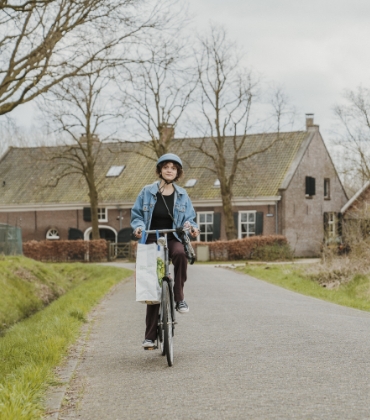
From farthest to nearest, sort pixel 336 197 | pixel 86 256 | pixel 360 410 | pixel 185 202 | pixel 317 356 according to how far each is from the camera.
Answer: pixel 336 197, pixel 86 256, pixel 185 202, pixel 317 356, pixel 360 410

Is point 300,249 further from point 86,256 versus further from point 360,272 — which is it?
point 360,272

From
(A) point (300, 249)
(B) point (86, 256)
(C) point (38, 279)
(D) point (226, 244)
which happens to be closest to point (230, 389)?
(C) point (38, 279)

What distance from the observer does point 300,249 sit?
46531 millimetres

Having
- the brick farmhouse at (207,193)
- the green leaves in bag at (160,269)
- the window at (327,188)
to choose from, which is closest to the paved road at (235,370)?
the green leaves in bag at (160,269)

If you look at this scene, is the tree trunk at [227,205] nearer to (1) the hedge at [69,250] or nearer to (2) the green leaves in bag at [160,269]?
(1) the hedge at [69,250]

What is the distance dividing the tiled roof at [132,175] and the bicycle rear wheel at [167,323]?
3695 cm

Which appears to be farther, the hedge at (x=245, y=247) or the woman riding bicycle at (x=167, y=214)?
the hedge at (x=245, y=247)

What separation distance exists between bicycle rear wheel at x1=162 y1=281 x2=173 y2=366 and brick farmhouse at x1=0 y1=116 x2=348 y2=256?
35890 mm

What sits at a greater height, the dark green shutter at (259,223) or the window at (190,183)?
the window at (190,183)

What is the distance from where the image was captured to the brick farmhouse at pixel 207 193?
45.0 meters

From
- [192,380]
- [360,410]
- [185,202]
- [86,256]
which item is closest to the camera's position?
[360,410]

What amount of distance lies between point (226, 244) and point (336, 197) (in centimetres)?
1350

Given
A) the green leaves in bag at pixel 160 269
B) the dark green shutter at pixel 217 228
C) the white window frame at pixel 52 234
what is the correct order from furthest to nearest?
the white window frame at pixel 52 234, the dark green shutter at pixel 217 228, the green leaves in bag at pixel 160 269

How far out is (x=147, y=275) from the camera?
7.40 meters
